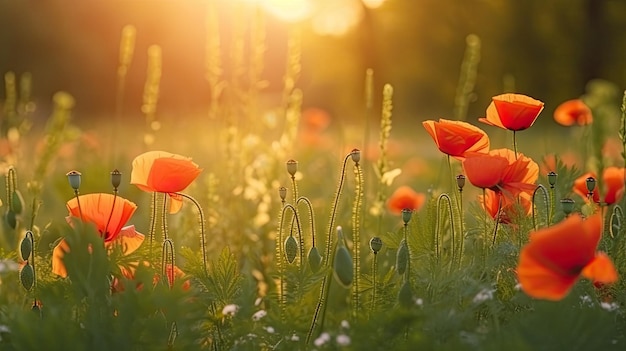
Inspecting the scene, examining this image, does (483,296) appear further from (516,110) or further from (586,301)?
(516,110)

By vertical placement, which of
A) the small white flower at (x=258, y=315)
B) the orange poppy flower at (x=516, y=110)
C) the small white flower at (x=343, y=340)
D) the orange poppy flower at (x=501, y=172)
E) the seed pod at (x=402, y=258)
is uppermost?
the orange poppy flower at (x=516, y=110)

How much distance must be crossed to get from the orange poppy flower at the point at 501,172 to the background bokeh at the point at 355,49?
672 centimetres

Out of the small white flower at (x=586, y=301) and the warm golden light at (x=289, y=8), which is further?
the warm golden light at (x=289, y=8)

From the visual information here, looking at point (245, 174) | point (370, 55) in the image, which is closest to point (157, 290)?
point (245, 174)

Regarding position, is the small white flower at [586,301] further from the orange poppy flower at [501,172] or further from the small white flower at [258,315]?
the small white flower at [258,315]

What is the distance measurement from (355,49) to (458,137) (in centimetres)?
1540

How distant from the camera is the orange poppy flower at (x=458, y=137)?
5.38 feet

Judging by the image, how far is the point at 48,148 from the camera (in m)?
1.65

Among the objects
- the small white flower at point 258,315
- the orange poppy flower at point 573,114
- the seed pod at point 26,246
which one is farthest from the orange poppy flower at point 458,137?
the orange poppy flower at point 573,114

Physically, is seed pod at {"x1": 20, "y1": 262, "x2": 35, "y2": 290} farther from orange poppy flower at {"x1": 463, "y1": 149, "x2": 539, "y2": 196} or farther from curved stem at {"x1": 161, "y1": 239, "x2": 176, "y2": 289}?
orange poppy flower at {"x1": 463, "y1": 149, "x2": 539, "y2": 196}

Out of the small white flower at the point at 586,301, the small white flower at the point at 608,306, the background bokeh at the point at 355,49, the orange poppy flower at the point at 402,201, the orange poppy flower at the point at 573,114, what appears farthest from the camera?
the background bokeh at the point at 355,49

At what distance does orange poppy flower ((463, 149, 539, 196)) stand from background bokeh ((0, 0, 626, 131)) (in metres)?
6.72

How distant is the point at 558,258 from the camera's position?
116 centimetres

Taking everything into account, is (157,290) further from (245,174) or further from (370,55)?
(370,55)
